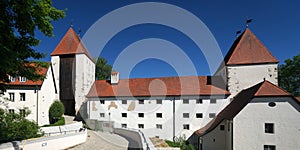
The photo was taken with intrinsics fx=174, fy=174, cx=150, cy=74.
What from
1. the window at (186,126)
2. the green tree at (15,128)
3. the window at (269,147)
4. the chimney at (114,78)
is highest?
the chimney at (114,78)

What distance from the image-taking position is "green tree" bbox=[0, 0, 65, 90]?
18.9 feet

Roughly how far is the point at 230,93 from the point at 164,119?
10.3 m

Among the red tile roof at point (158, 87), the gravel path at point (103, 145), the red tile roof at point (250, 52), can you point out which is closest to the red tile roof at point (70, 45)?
the red tile roof at point (158, 87)

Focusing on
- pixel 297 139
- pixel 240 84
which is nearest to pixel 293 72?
pixel 240 84

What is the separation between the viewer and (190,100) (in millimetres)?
25609

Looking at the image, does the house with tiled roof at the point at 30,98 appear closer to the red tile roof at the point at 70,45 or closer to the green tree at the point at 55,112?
the green tree at the point at 55,112

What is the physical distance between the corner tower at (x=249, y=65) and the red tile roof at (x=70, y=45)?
24700mm

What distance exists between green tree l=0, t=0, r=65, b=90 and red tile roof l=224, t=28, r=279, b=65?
999 inches

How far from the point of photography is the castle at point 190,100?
18031 millimetres

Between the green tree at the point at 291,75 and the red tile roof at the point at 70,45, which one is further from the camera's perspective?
the green tree at the point at 291,75

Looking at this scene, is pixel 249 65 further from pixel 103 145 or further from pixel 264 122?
pixel 103 145

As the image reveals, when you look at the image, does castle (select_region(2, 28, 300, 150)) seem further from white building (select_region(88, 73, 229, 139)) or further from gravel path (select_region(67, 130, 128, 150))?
gravel path (select_region(67, 130, 128, 150))

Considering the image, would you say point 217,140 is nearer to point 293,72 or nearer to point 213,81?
point 213,81

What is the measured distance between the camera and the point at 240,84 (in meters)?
25.9
